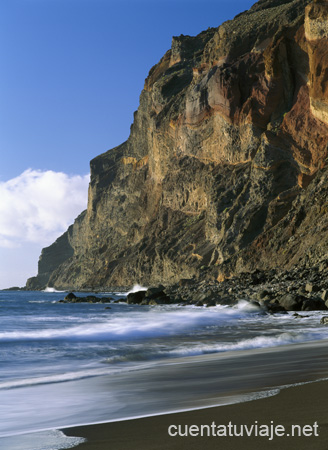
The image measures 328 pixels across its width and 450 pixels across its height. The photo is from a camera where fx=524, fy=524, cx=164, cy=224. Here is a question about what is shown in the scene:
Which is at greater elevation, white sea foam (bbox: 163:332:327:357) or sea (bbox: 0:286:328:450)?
sea (bbox: 0:286:328:450)

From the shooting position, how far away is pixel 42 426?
4.88 m

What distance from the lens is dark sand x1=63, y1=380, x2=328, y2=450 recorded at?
3.44 meters

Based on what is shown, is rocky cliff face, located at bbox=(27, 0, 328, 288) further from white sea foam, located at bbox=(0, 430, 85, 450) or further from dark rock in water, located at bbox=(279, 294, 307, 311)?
white sea foam, located at bbox=(0, 430, 85, 450)

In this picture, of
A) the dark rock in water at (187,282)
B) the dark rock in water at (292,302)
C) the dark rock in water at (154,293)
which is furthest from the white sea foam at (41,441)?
the dark rock in water at (187,282)

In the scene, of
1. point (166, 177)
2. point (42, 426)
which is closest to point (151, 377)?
point (42, 426)

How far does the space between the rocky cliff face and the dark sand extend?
31.5m

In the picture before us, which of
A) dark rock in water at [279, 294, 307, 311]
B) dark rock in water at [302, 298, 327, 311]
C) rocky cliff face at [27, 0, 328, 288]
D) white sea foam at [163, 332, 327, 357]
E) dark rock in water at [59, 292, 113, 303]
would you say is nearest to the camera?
white sea foam at [163, 332, 327, 357]

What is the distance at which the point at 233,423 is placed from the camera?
13.3ft

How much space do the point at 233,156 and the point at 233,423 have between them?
210 ft

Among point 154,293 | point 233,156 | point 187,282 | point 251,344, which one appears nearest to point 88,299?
point 187,282

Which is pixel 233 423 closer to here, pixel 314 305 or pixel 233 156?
pixel 314 305

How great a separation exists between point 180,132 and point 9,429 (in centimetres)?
7752

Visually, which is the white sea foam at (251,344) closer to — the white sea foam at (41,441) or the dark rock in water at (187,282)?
the white sea foam at (41,441)

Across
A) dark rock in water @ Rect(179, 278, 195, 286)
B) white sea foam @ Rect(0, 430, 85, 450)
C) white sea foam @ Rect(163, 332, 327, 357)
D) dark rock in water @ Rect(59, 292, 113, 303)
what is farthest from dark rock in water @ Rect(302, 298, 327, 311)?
dark rock in water @ Rect(179, 278, 195, 286)
